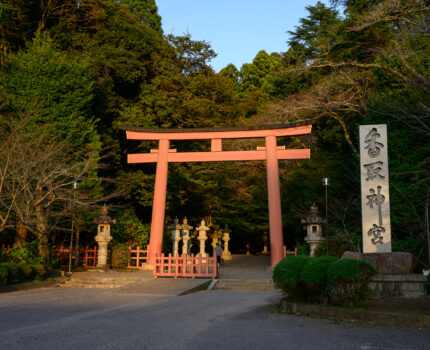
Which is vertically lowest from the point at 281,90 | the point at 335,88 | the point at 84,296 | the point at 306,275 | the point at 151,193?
the point at 84,296

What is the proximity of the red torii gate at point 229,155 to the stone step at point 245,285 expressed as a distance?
9.00 ft

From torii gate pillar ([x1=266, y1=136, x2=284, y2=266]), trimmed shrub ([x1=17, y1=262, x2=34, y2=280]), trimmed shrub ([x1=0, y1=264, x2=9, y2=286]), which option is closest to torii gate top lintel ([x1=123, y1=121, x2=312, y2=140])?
torii gate pillar ([x1=266, y1=136, x2=284, y2=266])

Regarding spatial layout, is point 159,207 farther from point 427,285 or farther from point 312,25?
point 312,25

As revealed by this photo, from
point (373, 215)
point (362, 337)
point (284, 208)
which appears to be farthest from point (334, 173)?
point (362, 337)

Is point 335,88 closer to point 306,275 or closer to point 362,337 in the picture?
point 306,275

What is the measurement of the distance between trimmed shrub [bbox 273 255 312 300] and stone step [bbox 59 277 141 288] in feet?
23.7

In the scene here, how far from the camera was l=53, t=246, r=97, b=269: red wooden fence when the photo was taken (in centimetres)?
1800

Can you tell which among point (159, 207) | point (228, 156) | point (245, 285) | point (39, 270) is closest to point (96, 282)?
A: point (39, 270)

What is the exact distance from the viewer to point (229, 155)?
17125 millimetres

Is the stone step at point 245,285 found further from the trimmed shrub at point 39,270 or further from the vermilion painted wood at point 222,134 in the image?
the vermilion painted wood at point 222,134

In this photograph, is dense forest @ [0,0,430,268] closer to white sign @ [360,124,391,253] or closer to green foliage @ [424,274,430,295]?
white sign @ [360,124,391,253]

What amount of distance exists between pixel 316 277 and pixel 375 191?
11.1ft

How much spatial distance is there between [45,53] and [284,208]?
13.6 meters

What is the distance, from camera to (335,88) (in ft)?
67.6
